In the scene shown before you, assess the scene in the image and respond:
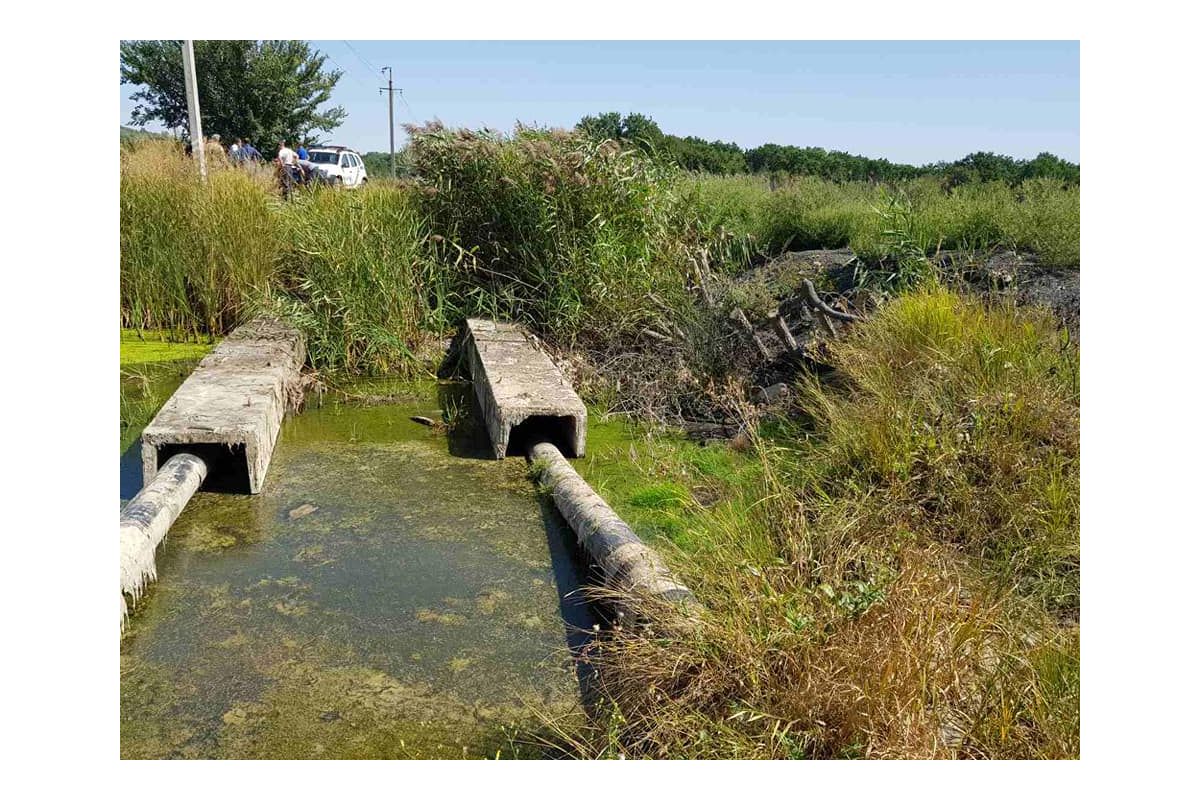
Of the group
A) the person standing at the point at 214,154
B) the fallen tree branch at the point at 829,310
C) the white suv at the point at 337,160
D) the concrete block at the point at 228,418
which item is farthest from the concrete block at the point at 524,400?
the white suv at the point at 337,160

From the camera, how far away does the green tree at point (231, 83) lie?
17.7 m

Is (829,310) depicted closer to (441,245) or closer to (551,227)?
(551,227)

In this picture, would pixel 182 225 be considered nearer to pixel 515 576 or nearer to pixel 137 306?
pixel 137 306

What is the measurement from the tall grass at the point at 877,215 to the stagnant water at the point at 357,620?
3.74 meters

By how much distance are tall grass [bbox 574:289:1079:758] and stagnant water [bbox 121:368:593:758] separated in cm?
34

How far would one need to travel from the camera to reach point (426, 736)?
8.25 feet

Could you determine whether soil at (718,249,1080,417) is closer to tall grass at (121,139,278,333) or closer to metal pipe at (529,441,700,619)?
metal pipe at (529,441,700,619)

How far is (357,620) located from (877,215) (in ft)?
27.0

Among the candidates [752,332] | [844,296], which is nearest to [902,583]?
[752,332]

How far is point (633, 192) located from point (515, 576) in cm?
422

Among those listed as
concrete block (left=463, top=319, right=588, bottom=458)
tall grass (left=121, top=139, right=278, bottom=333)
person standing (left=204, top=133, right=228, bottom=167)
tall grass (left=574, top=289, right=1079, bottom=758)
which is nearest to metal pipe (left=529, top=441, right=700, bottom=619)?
tall grass (left=574, top=289, right=1079, bottom=758)

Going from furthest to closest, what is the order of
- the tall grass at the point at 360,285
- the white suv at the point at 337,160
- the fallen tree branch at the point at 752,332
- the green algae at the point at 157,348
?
1. the white suv at the point at 337,160
2. the green algae at the point at 157,348
3. the tall grass at the point at 360,285
4. the fallen tree branch at the point at 752,332

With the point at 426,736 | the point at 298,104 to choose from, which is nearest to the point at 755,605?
the point at 426,736

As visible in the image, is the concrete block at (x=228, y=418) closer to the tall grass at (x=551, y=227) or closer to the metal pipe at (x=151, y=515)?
the metal pipe at (x=151, y=515)
